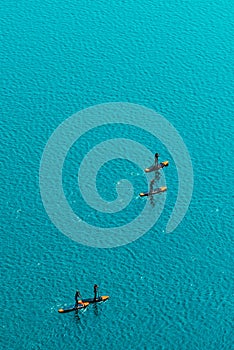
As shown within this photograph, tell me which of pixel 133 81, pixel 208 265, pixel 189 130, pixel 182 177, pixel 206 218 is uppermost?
pixel 133 81

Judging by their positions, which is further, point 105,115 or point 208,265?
point 105,115

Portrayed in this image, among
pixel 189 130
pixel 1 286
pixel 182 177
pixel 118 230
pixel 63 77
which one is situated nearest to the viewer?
pixel 1 286

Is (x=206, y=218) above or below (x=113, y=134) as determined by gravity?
below

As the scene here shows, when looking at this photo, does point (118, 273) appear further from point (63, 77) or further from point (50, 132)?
point (63, 77)

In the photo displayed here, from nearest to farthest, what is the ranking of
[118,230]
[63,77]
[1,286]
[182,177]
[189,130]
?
[1,286] → [118,230] → [182,177] → [189,130] → [63,77]

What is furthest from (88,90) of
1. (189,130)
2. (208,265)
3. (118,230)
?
(208,265)

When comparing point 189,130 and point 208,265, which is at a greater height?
point 189,130

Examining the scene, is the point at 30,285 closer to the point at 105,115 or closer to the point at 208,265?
the point at 208,265

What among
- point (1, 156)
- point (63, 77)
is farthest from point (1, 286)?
point (63, 77)

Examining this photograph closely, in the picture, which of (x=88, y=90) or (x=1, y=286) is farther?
(x=88, y=90)
